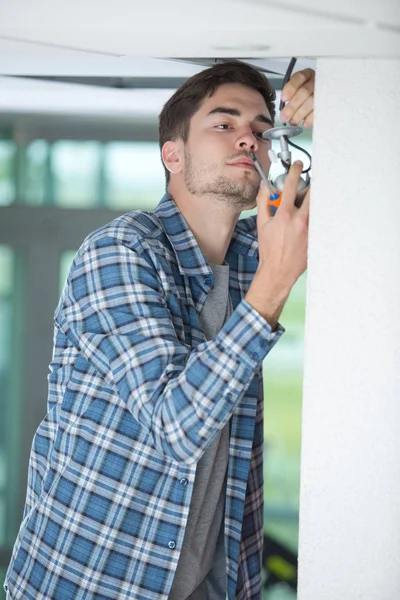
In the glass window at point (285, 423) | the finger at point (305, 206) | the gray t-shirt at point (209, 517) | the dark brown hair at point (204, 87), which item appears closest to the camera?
the finger at point (305, 206)

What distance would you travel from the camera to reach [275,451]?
371 cm

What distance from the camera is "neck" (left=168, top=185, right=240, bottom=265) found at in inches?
61.9

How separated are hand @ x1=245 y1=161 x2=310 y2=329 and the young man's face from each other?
1.20ft

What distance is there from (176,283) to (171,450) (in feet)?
1.30

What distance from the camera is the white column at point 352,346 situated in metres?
0.87

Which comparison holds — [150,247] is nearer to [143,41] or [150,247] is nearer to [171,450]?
[171,450]

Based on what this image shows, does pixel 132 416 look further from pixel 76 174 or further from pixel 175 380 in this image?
pixel 76 174

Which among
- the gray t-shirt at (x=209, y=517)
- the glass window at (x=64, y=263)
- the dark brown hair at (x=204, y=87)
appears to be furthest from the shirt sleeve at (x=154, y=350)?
the glass window at (x=64, y=263)

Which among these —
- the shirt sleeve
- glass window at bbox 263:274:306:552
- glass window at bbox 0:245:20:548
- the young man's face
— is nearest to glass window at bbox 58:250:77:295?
glass window at bbox 0:245:20:548

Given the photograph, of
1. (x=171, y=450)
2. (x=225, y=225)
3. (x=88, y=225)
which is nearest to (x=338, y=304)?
(x=171, y=450)

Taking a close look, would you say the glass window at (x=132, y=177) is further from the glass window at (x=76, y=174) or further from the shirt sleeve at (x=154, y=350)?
the shirt sleeve at (x=154, y=350)

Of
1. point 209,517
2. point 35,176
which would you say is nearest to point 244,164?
point 209,517

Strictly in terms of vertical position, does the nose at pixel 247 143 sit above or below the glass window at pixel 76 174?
below

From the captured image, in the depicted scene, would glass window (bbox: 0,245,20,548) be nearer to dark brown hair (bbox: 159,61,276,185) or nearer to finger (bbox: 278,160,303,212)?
dark brown hair (bbox: 159,61,276,185)
